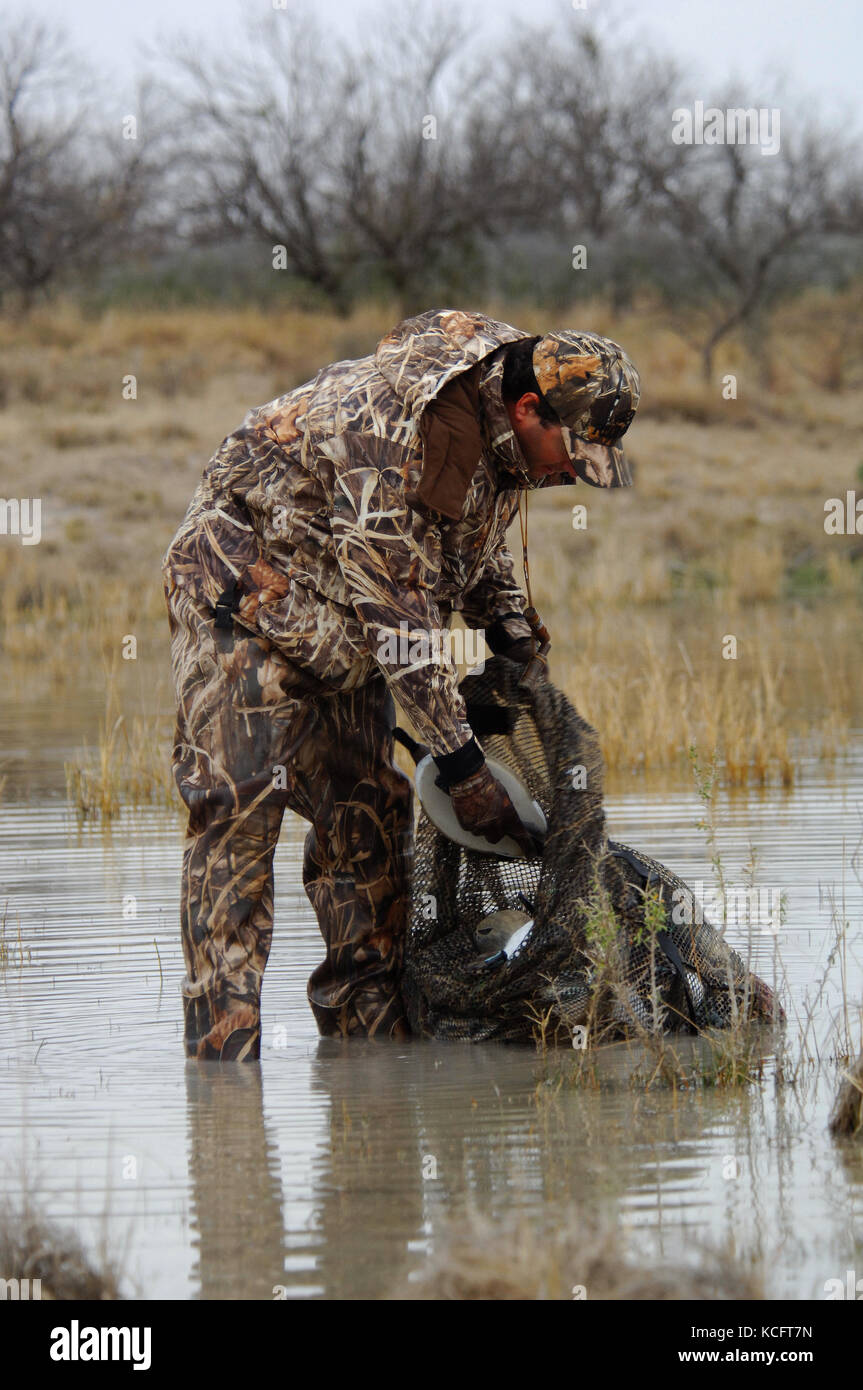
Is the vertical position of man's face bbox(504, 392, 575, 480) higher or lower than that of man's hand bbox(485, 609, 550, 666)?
higher

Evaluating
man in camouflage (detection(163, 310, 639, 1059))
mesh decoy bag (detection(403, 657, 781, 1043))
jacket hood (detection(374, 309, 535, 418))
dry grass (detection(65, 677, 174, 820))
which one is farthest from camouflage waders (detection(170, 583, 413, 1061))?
dry grass (detection(65, 677, 174, 820))

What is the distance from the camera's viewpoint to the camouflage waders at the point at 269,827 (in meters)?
4.57

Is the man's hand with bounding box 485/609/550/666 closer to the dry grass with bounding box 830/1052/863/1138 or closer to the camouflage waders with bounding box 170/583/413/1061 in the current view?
the camouflage waders with bounding box 170/583/413/1061

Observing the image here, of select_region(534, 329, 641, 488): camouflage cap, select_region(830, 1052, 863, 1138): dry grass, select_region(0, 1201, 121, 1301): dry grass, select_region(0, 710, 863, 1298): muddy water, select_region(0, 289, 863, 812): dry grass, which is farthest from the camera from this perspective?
select_region(0, 289, 863, 812): dry grass

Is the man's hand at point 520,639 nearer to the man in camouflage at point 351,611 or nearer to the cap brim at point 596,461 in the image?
the man in camouflage at point 351,611

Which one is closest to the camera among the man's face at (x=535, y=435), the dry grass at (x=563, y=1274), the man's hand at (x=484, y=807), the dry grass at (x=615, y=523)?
the dry grass at (x=563, y=1274)

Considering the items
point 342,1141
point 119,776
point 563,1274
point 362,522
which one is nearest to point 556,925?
point 342,1141

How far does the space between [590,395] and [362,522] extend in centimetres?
58

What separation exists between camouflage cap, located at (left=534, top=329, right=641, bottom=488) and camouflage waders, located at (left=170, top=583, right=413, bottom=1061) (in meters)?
0.88

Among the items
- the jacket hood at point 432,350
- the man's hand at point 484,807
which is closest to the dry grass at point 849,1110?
the man's hand at point 484,807

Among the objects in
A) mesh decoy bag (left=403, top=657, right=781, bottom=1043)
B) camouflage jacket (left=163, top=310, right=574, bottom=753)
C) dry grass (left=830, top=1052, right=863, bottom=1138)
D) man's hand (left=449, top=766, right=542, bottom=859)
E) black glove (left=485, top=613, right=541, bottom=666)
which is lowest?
dry grass (left=830, top=1052, right=863, bottom=1138)

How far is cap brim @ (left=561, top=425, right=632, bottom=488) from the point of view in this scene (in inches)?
168

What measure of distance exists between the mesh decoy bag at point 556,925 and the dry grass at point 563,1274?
1.19 meters
